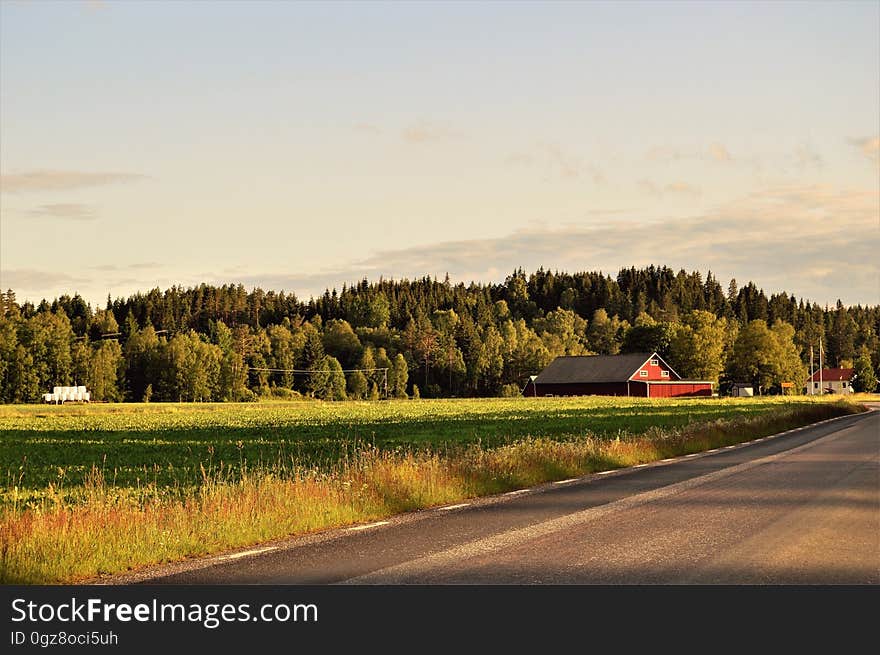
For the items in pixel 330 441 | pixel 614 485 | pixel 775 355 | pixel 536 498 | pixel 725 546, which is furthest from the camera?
pixel 775 355

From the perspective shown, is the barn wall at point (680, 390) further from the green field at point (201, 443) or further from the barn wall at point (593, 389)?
the green field at point (201, 443)

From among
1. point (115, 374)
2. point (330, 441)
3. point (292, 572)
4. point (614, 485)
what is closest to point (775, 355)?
point (115, 374)

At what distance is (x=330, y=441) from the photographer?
39781mm

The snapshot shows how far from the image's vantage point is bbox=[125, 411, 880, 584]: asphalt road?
32.2ft

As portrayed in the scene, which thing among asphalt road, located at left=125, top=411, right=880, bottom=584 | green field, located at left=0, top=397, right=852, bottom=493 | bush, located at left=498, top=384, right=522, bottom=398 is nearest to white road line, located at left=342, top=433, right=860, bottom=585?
asphalt road, located at left=125, top=411, right=880, bottom=584

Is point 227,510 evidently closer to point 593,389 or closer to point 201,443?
point 201,443

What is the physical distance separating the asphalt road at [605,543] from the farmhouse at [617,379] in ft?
372

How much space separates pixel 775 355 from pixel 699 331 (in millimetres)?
10867

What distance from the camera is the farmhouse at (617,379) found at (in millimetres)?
131625

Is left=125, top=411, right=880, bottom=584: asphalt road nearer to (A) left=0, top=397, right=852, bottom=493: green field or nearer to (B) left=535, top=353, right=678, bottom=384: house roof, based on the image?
(A) left=0, top=397, right=852, bottom=493: green field

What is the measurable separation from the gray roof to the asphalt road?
11527 centimetres

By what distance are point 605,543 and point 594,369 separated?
418 feet

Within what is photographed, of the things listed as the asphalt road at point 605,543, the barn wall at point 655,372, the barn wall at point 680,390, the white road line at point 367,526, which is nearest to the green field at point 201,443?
the white road line at point 367,526
